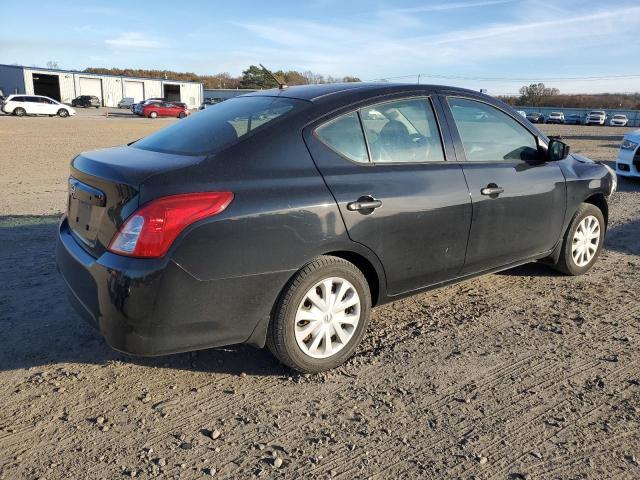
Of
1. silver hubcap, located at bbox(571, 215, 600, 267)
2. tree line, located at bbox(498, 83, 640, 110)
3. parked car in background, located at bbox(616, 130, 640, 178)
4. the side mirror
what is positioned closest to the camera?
the side mirror

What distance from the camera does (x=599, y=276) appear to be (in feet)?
16.7

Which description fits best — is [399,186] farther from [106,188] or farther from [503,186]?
[106,188]

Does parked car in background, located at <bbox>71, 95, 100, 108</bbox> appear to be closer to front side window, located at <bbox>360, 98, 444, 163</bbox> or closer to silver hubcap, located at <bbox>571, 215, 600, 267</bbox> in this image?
silver hubcap, located at <bbox>571, 215, 600, 267</bbox>

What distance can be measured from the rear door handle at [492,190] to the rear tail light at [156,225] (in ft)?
6.99

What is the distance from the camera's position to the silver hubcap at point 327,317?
3.14m

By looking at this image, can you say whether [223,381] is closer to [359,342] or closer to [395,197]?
[359,342]

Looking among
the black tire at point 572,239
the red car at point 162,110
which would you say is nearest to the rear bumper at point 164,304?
the black tire at point 572,239

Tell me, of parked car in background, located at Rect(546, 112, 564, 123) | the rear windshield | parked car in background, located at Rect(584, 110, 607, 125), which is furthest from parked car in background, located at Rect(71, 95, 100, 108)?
the rear windshield

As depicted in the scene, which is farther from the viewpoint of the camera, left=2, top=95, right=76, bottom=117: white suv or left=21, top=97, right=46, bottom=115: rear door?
left=21, top=97, right=46, bottom=115: rear door

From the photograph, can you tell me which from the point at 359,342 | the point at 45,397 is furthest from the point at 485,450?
the point at 45,397

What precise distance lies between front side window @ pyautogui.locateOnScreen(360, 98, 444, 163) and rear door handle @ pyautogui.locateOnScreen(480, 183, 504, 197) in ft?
1.35

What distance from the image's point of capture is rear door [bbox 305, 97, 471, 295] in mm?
3229

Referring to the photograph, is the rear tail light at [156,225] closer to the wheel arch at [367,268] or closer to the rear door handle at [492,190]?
the wheel arch at [367,268]

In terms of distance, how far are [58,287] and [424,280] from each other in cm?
300
